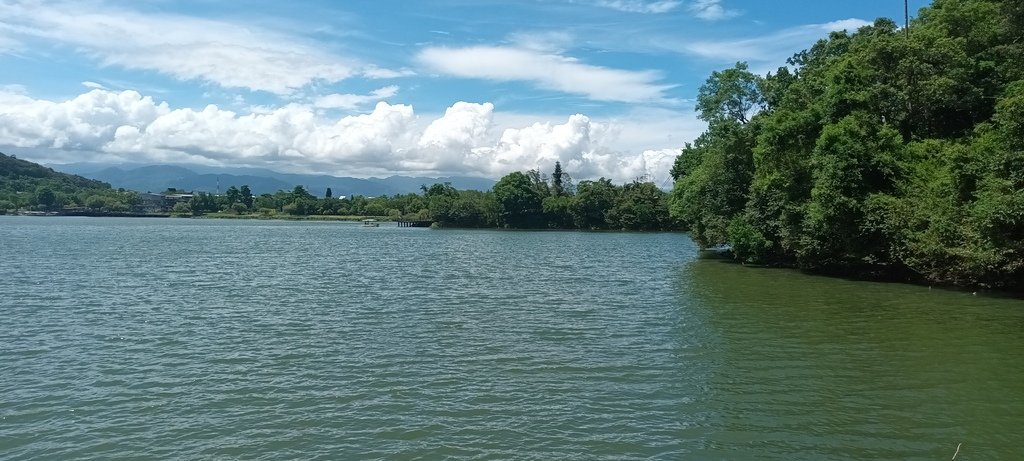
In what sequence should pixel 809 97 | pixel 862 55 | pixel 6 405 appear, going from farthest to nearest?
pixel 809 97, pixel 862 55, pixel 6 405

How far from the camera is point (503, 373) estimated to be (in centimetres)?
1853

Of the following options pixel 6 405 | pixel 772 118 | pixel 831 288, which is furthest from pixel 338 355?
pixel 772 118

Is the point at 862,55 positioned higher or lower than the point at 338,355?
higher

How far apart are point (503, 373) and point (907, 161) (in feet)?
110

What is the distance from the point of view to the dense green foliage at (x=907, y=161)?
32966 mm

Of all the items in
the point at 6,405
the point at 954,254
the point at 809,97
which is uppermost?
the point at 809,97

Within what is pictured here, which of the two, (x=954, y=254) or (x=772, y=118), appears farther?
(x=772, y=118)

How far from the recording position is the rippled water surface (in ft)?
43.4

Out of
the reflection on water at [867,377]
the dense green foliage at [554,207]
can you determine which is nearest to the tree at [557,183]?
the dense green foliage at [554,207]

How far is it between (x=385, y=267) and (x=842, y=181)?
30.7 m

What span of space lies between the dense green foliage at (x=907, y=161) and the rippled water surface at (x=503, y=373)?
3346 millimetres

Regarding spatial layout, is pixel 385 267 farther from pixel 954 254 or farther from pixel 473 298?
pixel 954 254

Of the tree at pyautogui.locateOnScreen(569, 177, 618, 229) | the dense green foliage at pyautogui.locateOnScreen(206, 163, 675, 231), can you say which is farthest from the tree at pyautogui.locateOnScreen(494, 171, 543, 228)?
the tree at pyautogui.locateOnScreen(569, 177, 618, 229)

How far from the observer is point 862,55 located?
1807 inches
